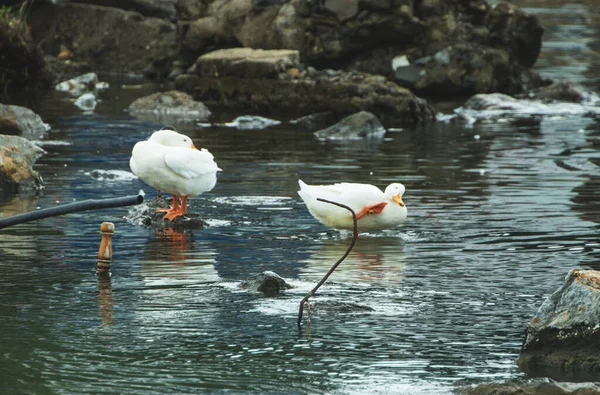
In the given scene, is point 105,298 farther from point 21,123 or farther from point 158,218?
point 21,123

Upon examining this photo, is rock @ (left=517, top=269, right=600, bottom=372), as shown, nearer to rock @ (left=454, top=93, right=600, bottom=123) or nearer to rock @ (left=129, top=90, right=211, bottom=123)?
rock @ (left=454, top=93, right=600, bottom=123)

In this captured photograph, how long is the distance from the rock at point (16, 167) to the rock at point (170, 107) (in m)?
8.91

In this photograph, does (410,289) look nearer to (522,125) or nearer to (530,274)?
(530,274)

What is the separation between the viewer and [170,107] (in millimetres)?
24422

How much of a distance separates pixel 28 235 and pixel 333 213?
287 centimetres

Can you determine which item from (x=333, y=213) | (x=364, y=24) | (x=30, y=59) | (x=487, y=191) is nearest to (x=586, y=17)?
(x=364, y=24)

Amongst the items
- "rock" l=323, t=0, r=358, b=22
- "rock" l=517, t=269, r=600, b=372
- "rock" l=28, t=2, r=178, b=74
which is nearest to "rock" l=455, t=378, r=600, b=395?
"rock" l=517, t=269, r=600, b=372

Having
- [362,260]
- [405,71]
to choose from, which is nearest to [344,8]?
[405,71]

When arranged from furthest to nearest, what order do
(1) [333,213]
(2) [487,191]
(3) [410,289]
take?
1. (2) [487,191]
2. (1) [333,213]
3. (3) [410,289]

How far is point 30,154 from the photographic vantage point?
48.2 ft

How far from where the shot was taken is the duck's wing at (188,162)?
37.9 feet

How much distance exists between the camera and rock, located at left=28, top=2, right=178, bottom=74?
31750 millimetres

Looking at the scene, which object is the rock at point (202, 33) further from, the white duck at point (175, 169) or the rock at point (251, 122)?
the white duck at point (175, 169)

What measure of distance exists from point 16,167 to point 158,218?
294cm
